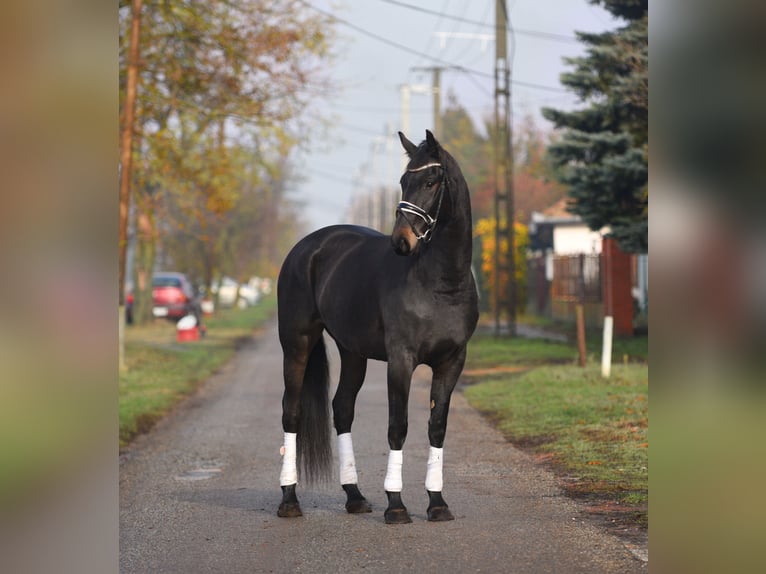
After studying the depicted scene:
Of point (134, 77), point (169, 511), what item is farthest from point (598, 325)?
point (169, 511)

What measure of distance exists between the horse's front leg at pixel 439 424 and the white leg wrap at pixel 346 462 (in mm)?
705

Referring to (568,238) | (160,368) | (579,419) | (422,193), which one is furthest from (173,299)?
(422,193)

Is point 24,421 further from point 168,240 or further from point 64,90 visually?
point 168,240

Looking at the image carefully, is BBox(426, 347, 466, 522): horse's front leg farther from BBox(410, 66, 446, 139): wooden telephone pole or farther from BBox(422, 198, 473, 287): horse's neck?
BBox(410, 66, 446, 139): wooden telephone pole

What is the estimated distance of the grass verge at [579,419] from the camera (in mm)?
8312

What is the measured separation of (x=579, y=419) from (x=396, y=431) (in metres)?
5.57

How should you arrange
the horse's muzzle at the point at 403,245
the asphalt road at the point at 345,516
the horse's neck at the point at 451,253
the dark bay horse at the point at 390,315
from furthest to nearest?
the horse's neck at the point at 451,253
the dark bay horse at the point at 390,315
the horse's muzzle at the point at 403,245
the asphalt road at the point at 345,516

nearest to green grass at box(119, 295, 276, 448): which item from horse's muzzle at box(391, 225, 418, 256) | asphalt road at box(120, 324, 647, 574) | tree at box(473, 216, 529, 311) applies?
asphalt road at box(120, 324, 647, 574)

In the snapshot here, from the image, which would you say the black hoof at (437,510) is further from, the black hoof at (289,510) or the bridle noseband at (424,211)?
the bridle noseband at (424,211)

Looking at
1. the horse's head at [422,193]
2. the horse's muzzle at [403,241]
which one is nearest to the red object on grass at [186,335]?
the horse's head at [422,193]

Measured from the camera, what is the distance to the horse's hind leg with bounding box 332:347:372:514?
757cm

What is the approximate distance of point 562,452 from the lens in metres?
10.1

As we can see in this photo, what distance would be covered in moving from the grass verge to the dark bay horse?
5.03 feet

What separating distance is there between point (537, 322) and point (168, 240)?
15.4m
